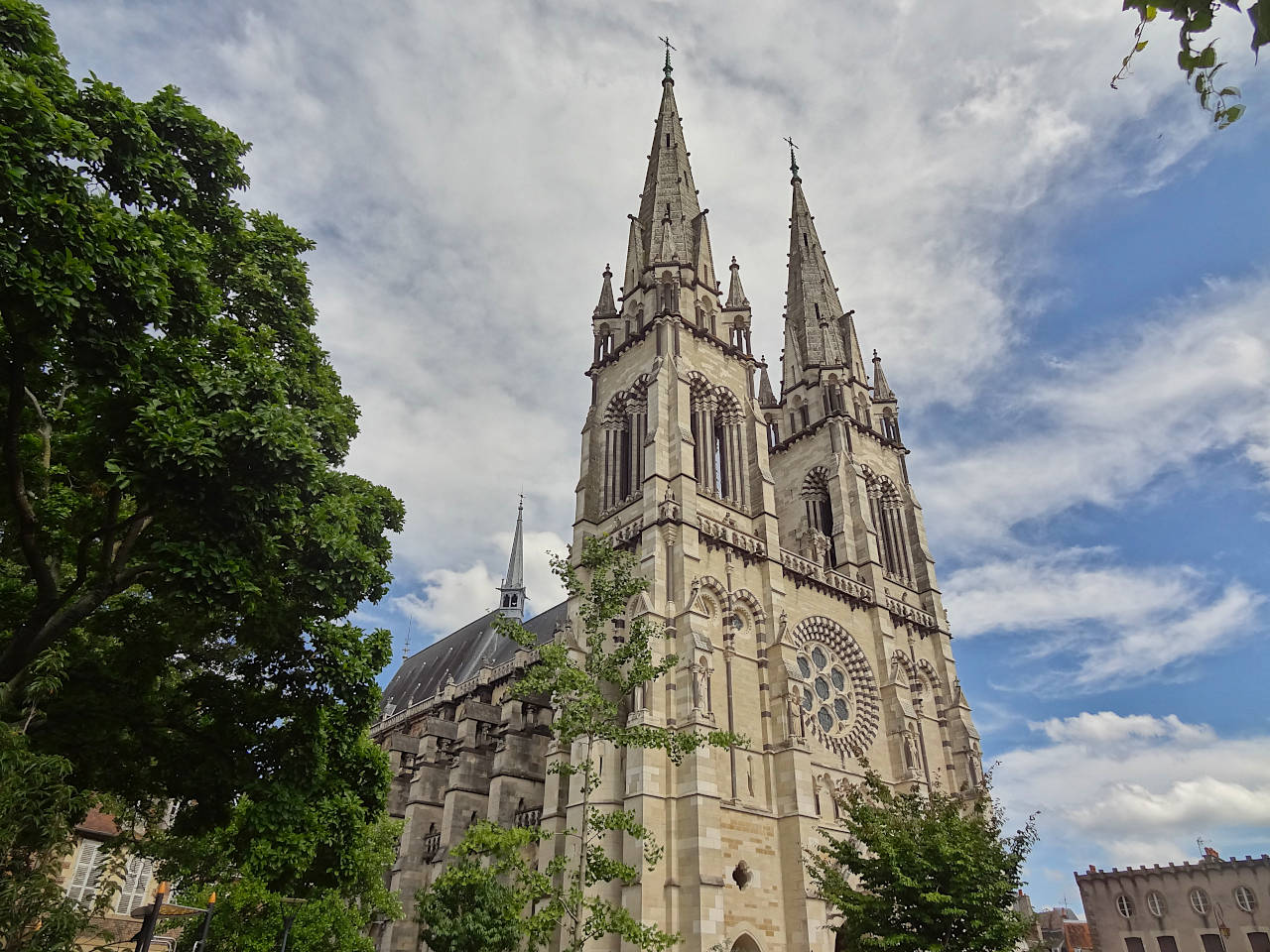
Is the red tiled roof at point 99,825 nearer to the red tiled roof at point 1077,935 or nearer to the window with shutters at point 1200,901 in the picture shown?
the window with shutters at point 1200,901

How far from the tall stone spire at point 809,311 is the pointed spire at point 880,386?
126cm

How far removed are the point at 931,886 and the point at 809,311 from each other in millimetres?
28431

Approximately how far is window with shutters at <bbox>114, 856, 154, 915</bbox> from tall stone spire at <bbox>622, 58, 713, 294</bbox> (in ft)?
86.3

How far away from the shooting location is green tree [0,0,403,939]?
7703 mm

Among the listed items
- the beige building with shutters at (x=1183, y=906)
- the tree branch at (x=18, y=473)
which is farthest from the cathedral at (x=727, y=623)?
the tree branch at (x=18, y=473)

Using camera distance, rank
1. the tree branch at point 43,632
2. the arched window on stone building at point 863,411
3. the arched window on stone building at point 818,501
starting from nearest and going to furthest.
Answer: the tree branch at point 43,632, the arched window on stone building at point 818,501, the arched window on stone building at point 863,411

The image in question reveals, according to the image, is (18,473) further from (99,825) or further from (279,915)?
(99,825)

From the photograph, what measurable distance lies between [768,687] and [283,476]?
1845cm

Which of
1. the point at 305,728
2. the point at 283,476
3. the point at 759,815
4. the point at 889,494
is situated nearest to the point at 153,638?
the point at 305,728

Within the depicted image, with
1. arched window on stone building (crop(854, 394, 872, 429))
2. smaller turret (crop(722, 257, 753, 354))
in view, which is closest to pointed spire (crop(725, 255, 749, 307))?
→ smaller turret (crop(722, 257, 753, 354))

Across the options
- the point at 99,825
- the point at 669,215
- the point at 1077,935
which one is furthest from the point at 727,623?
the point at 1077,935

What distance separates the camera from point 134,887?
2555 cm

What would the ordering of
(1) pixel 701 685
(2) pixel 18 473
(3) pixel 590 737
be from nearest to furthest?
(2) pixel 18 473 < (3) pixel 590 737 < (1) pixel 701 685

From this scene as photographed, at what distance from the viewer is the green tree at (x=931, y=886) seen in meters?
14.8
